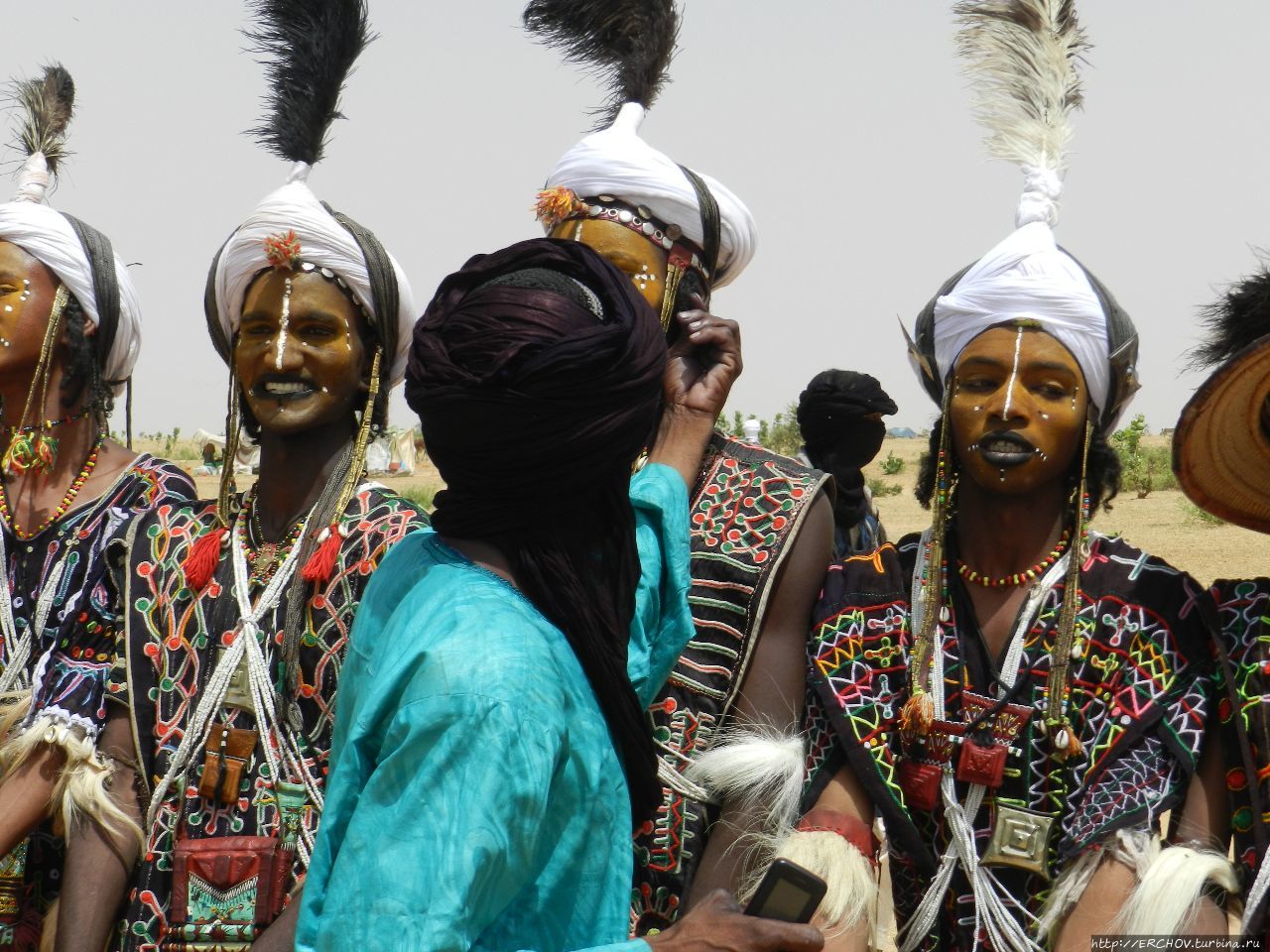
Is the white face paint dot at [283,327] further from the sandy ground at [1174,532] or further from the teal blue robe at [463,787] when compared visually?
the sandy ground at [1174,532]

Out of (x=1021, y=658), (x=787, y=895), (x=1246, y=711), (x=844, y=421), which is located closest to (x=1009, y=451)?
(x=1021, y=658)

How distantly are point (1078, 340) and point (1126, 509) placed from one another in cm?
1757

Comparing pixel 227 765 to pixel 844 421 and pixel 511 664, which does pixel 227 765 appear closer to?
pixel 511 664

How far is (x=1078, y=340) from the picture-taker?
3166mm

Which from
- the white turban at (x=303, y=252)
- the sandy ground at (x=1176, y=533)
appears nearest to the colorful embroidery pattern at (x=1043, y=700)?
the white turban at (x=303, y=252)

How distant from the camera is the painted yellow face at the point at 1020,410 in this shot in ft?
10.3

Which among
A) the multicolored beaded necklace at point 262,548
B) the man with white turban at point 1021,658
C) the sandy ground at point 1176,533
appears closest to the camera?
the man with white turban at point 1021,658

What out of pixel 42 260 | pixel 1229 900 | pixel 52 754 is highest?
pixel 42 260

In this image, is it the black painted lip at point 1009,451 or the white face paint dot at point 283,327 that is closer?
the black painted lip at point 1009,451

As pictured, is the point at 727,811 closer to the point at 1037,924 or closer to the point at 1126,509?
the point at 1037,924

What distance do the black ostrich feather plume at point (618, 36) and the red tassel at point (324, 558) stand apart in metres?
1.31

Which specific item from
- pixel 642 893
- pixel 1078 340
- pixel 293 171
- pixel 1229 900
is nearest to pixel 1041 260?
pixel 1078 340

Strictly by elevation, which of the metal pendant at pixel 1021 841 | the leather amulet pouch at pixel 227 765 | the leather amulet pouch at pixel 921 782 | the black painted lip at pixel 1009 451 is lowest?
the leather amulet pouch at pixel 227 765

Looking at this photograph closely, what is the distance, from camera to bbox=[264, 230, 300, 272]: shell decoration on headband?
3.56m
